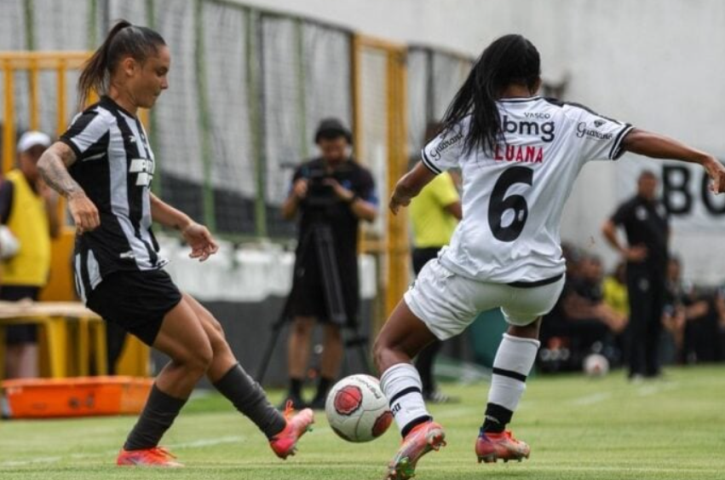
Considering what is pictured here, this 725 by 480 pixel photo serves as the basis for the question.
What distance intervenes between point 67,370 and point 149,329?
716 cm

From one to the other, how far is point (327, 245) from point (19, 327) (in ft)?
7.90

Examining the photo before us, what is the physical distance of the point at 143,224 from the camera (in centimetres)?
838

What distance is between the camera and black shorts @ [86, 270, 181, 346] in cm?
825

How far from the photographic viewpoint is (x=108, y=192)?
8258 millimetres

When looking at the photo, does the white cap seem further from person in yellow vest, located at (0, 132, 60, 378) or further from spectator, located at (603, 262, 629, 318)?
spectator, located at (603, 262, 629, 318)

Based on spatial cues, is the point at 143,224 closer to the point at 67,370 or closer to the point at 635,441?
the point at 635,441

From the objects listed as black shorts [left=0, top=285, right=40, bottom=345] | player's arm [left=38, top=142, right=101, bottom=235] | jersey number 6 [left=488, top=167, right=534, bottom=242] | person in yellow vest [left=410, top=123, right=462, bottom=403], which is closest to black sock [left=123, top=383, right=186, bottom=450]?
player's arm [left=38, top=142, right=101, bottom=235]

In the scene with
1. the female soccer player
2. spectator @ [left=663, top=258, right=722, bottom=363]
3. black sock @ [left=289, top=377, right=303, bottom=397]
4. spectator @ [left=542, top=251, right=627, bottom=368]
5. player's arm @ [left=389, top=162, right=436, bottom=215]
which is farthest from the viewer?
spectator @ [left=663, top=258, right=722, bottom=363]

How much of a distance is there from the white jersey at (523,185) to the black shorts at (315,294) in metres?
6.75

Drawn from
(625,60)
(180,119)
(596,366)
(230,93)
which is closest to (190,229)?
(180,119)

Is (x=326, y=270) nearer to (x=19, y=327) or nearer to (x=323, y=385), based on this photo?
(x=323, y=385)

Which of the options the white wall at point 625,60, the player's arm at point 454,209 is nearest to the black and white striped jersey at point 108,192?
the player's arm at point 454,209

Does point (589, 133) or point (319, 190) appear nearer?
point (589, 133)

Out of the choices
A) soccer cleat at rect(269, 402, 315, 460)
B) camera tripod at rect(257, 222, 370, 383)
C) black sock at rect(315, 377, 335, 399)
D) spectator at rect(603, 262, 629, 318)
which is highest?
soccer cleat at rect(269, 402, 315, 460)
